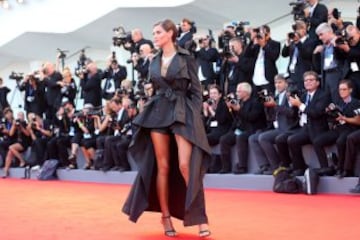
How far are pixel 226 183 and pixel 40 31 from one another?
8.80 meters

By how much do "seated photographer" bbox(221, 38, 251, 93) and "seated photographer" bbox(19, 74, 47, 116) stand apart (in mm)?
4519

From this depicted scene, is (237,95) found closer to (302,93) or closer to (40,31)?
(302,93)

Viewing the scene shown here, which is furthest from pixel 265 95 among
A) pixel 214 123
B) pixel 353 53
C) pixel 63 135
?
pixel 63 135

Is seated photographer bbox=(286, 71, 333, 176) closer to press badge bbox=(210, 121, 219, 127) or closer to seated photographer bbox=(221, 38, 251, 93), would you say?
seated photographer bbox=(221, 38, 251, 93)

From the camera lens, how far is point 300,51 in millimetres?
7590

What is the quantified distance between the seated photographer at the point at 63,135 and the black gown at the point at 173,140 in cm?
674

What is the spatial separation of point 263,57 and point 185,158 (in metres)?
4.49

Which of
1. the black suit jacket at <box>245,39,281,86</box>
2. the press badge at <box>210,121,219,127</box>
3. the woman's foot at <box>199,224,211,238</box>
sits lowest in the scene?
the woman's foot at <box>199,224,211,238</box>

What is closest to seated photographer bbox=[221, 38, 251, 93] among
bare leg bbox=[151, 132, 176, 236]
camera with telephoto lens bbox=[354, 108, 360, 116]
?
camera with telephoto lens bbox=[354, 108, 360, 116]

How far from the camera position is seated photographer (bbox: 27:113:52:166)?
11238 millimetres

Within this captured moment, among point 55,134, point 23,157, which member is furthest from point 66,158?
point 23,157

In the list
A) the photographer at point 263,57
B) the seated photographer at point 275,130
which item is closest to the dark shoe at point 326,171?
the seated photographer at point 275,130

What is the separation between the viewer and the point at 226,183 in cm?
788

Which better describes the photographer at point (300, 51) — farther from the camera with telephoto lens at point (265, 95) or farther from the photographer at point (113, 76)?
the photographer at point (113, 76)
